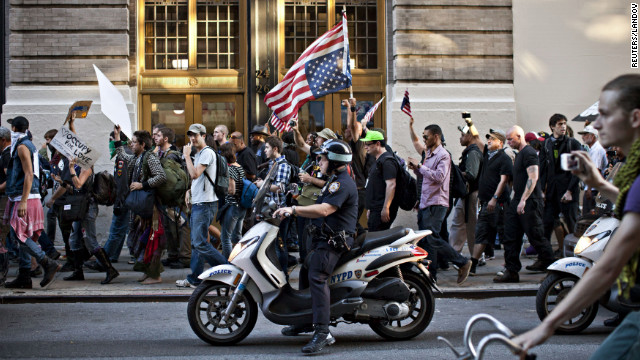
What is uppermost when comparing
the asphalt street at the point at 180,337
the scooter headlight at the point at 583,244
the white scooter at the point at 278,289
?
the scooter headlight at the point at 583,244

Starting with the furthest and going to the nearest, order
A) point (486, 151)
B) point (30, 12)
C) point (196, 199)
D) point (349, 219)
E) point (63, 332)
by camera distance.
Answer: point (30, 12)
point (486, 151)
point (196, 199)
point (63, 332)
point (349, 219)

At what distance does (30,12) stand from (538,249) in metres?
A: 9.65

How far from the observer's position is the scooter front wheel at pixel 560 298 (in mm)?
7148

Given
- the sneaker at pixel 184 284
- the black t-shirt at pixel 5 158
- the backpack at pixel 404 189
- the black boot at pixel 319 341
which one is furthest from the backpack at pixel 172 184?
the black boot at pixel 319 341

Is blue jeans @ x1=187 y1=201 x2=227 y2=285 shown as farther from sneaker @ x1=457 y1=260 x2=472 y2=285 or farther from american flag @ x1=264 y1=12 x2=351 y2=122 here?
sneaker @ x1=457 y1=260 x2=472 y2=285

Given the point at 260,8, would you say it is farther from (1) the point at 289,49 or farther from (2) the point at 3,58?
(2) the point at 3,58

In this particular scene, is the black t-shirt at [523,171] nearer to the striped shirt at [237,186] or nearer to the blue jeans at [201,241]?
the striped shirt at [237,186]

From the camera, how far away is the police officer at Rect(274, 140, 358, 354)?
654 cm

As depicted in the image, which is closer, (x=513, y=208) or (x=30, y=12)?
(x=513, y=208)

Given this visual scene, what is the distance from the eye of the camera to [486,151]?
1148 centimetres

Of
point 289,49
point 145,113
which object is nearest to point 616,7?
point 289,49

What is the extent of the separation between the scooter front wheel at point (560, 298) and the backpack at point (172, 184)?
16.5 ft

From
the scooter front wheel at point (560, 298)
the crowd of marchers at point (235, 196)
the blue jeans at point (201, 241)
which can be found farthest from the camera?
the crowd of marchers at point (235, 196)

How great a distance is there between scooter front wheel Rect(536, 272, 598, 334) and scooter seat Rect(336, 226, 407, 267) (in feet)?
4.73
